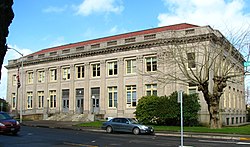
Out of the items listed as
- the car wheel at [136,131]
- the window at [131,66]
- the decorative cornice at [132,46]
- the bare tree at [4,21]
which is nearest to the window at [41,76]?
the decorative cornice at [132,46]

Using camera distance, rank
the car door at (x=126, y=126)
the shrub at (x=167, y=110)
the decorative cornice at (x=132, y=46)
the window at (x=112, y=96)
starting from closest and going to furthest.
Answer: the car door at (x=126, y=126), the shrub at (x=167, y=110), the decorative cornice at (x=132, y=46), the window at (x=112, y=96)

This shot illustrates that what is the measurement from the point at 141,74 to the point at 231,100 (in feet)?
47.0

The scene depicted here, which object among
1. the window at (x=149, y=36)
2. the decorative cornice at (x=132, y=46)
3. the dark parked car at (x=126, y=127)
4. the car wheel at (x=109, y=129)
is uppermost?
the window at (x=149, y=36)

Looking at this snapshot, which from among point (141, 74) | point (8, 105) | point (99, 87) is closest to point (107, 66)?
point (99, 87)

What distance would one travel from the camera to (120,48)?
44469 millimetres

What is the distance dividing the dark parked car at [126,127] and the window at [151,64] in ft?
47.4

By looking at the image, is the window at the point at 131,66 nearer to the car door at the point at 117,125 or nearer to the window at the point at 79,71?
the window at the point at 79,71

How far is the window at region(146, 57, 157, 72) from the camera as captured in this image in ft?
136

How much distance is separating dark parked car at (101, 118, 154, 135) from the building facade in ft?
39.3

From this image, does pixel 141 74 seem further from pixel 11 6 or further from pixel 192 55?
pixel 11 6

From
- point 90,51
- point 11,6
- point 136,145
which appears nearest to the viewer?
point 11,6

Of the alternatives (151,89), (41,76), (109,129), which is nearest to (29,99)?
(41,76)

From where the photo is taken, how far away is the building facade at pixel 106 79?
41312mm

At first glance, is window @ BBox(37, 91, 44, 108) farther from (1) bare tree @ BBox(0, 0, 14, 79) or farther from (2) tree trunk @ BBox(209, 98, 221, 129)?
(1) bare tree @ BBox(0, 0, 14, 79)
